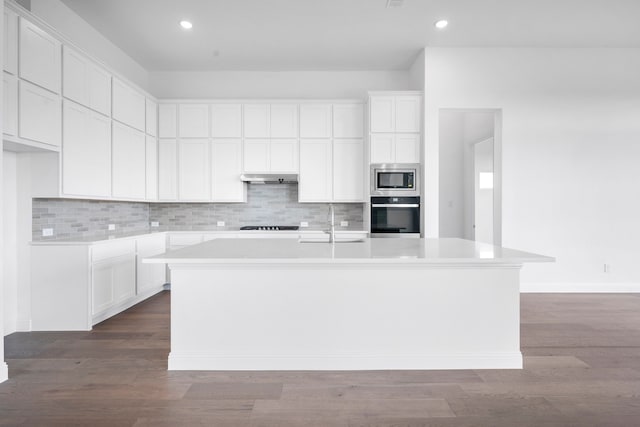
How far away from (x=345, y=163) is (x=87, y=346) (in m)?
3.73

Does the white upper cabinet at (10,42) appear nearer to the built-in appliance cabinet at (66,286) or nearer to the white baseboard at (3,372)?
the built-in appliance cabinet at (66,286)

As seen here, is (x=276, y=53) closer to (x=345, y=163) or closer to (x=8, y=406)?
(x=345, y=163)

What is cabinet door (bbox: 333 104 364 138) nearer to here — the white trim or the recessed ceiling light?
the recessed ceiling light

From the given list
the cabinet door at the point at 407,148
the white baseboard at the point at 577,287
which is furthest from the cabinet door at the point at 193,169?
the white baseboard at the point at 577,287

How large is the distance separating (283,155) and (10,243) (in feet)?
10.6

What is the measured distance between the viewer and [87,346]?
10.1 feet

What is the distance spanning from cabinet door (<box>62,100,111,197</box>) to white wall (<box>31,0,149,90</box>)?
2.78 ft

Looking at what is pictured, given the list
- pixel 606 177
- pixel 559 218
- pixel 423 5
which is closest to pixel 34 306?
pixel 423 5

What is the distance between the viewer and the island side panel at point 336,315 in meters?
2.58

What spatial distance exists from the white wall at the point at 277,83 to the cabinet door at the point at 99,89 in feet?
5.26

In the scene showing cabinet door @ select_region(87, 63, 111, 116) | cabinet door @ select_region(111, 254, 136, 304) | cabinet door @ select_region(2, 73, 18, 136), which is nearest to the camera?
cabinet door @ select_region(2, 73, 18, 136)

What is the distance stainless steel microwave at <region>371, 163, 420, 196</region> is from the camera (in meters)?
4.92

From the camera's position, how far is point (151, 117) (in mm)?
5086

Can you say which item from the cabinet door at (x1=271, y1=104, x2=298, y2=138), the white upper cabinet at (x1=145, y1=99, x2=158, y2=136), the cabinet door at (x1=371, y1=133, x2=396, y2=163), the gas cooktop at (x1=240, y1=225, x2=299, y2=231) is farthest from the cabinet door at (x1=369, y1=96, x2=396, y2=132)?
the white upper cabinet at (x1=145, y1=99, x2=158, y2=136)
